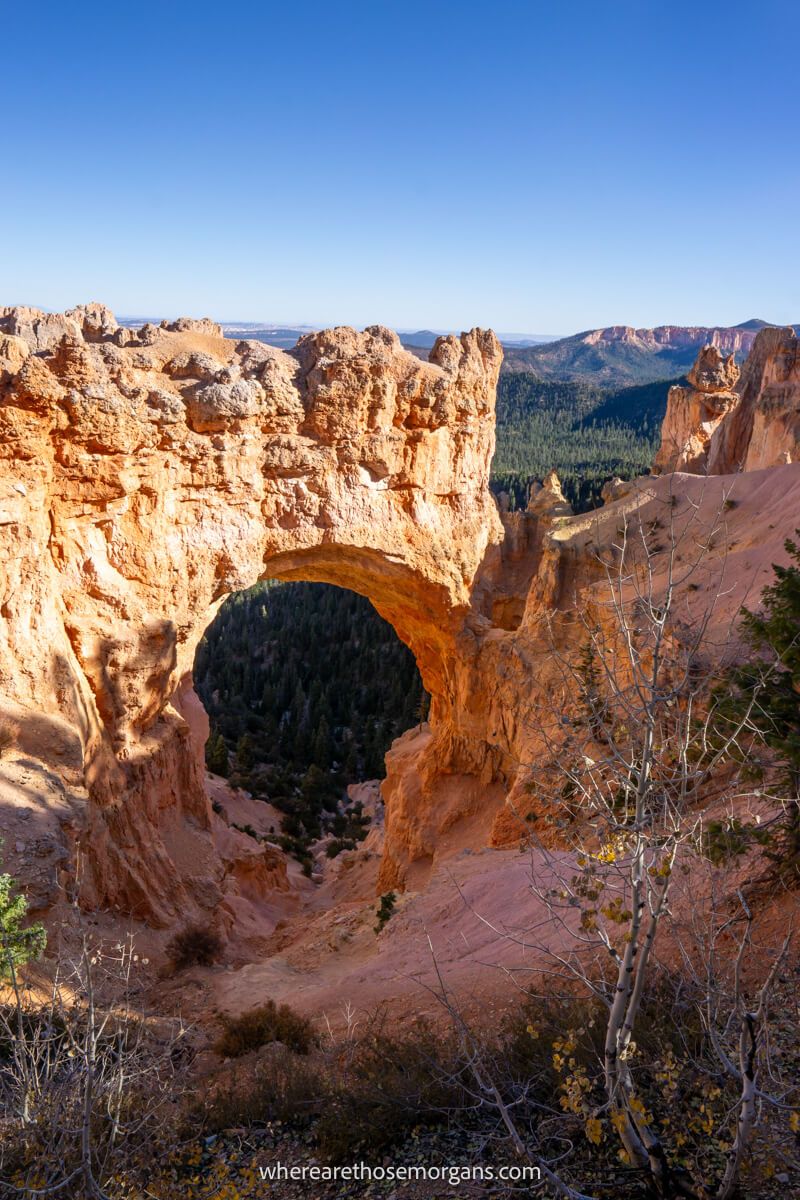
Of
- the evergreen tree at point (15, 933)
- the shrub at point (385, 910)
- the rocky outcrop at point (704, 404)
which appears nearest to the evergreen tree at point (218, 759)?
the shrub at point (385, 910)

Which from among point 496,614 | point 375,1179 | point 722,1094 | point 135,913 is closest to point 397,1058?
point 375,1179

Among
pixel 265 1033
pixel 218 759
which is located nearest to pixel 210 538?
pixel 265 1033

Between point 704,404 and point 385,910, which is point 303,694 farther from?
point 704,404

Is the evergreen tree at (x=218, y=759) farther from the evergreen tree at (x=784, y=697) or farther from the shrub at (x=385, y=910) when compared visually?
the evergreen tree at (x=784, y=697)

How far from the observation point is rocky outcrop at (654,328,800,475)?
33.6m

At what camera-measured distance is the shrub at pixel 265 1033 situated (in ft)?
30.8

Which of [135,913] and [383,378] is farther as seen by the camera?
[383,378]

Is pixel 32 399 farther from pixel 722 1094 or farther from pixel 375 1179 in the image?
pixel 722 1094

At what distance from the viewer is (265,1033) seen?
9.56 m

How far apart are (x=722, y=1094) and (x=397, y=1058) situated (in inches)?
124

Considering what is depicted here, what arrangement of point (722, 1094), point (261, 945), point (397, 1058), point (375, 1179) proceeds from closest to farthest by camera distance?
point (722, 1094) < point (375, 1179) < point (397, 1058) < point (261, 945)

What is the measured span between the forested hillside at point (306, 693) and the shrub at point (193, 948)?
1333cm

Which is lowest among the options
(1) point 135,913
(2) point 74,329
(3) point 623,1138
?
(1) point 135,913

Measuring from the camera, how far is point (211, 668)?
46438mm
